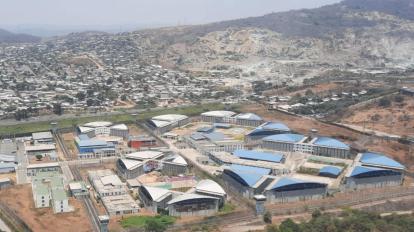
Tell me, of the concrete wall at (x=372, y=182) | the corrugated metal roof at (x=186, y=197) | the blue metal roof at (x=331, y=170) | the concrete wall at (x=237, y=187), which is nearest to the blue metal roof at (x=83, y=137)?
the concrete wall at (x=237, y=187)

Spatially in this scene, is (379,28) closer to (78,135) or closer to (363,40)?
(363,40)

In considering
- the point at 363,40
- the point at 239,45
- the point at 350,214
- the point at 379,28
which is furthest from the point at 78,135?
the point at 379,28

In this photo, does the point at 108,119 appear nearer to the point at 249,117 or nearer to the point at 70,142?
the point at 70,142

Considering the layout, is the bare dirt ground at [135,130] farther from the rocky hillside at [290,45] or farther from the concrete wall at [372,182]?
the rocky hillside at [290,45]

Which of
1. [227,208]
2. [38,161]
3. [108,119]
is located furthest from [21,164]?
[227,208]

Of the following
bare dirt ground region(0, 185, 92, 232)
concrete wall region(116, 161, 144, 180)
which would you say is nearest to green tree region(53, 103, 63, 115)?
concrete wall region(116, 161, 144, 180)
